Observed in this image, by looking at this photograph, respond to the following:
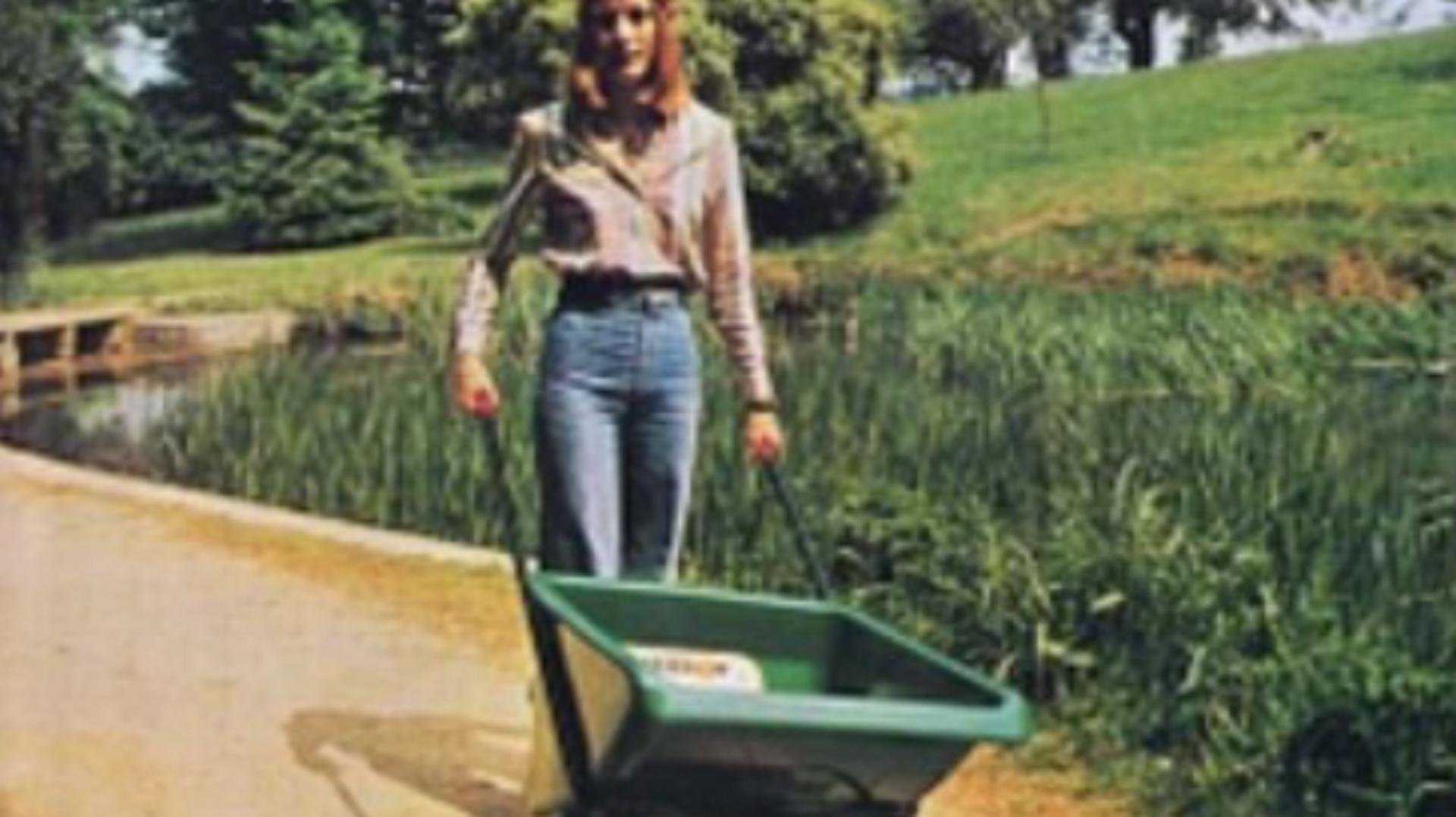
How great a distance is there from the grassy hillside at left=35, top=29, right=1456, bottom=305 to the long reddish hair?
20.2 metres

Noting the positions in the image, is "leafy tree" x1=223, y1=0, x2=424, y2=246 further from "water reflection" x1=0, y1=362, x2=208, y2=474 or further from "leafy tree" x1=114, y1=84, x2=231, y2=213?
"water reflection" x1=0, y1=362, x2=208, y2=474

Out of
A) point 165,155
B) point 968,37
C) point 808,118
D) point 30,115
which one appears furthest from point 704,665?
point 968,37

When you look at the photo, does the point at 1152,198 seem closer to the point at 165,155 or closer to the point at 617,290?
the point at 165,155

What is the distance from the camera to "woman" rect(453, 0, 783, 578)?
16.5ft

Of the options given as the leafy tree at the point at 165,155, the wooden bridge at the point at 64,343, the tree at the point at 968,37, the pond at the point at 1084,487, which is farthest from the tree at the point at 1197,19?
the pond at the point at 1084,487

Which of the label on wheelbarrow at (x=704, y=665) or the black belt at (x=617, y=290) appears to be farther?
the black belt at (x=617, y=290)

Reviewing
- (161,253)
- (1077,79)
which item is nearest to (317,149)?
(161,253)

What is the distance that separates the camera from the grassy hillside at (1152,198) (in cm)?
2684

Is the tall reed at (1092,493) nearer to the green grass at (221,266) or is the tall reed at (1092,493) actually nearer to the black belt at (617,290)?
the black belt at (617,290)

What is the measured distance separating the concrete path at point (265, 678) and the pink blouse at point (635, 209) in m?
1.35

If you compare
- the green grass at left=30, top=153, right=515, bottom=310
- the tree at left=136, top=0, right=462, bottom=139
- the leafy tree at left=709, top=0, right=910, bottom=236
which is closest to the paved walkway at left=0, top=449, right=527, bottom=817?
the green grass at left=30, top=153, right=515, bottom=310

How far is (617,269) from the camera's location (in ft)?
16.6

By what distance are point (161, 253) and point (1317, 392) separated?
92.5 ft

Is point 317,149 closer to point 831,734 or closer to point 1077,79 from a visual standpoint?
point 1077,79
